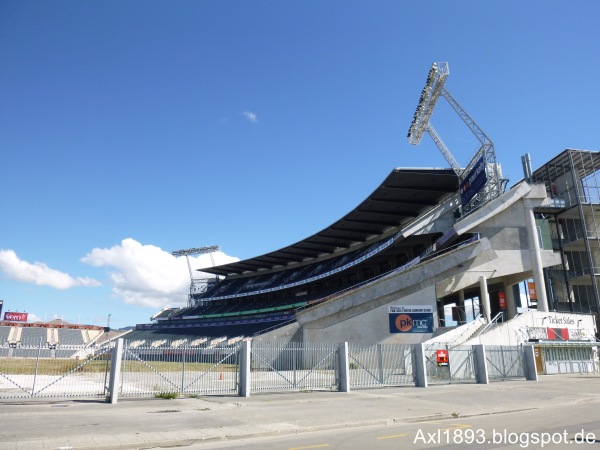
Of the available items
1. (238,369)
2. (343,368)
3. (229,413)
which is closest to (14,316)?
(238,369)

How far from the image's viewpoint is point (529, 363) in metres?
26.5

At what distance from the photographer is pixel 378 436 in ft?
32.6

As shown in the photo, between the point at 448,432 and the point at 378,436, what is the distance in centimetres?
171

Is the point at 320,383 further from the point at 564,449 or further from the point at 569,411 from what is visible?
the point at 564,449

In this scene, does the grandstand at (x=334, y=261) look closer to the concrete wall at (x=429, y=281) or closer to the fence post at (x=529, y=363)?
the concrete wall at (x=429, y=281)

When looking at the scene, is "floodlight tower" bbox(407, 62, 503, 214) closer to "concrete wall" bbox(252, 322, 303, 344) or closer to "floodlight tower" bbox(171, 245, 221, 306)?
"concrete wall" bbox(252, 322, 303, 344)

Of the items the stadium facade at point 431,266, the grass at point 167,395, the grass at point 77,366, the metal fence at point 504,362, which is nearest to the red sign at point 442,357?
the metal fence at point 504,362

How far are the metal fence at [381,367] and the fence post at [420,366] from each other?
44cm

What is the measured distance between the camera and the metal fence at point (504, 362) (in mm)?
26031

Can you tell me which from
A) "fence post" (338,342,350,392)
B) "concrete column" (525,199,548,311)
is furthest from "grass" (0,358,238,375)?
"concrete column" (525,199,548,311)

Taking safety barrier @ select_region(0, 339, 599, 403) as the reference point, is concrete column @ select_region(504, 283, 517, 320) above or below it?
above

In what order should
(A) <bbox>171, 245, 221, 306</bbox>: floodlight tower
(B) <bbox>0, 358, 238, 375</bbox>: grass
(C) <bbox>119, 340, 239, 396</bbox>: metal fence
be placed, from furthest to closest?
(A) <bbox>171, 245, 221, 306</bbox>: floodlight tower
(C) <bbox>119, 340, 239, 396</bbox>: metal fence
(B) <bbox>0, 358, 238, 375</bbox>: grass

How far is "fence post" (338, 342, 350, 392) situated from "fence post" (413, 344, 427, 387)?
4.23 meters

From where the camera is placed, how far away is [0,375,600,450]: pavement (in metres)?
9.58
